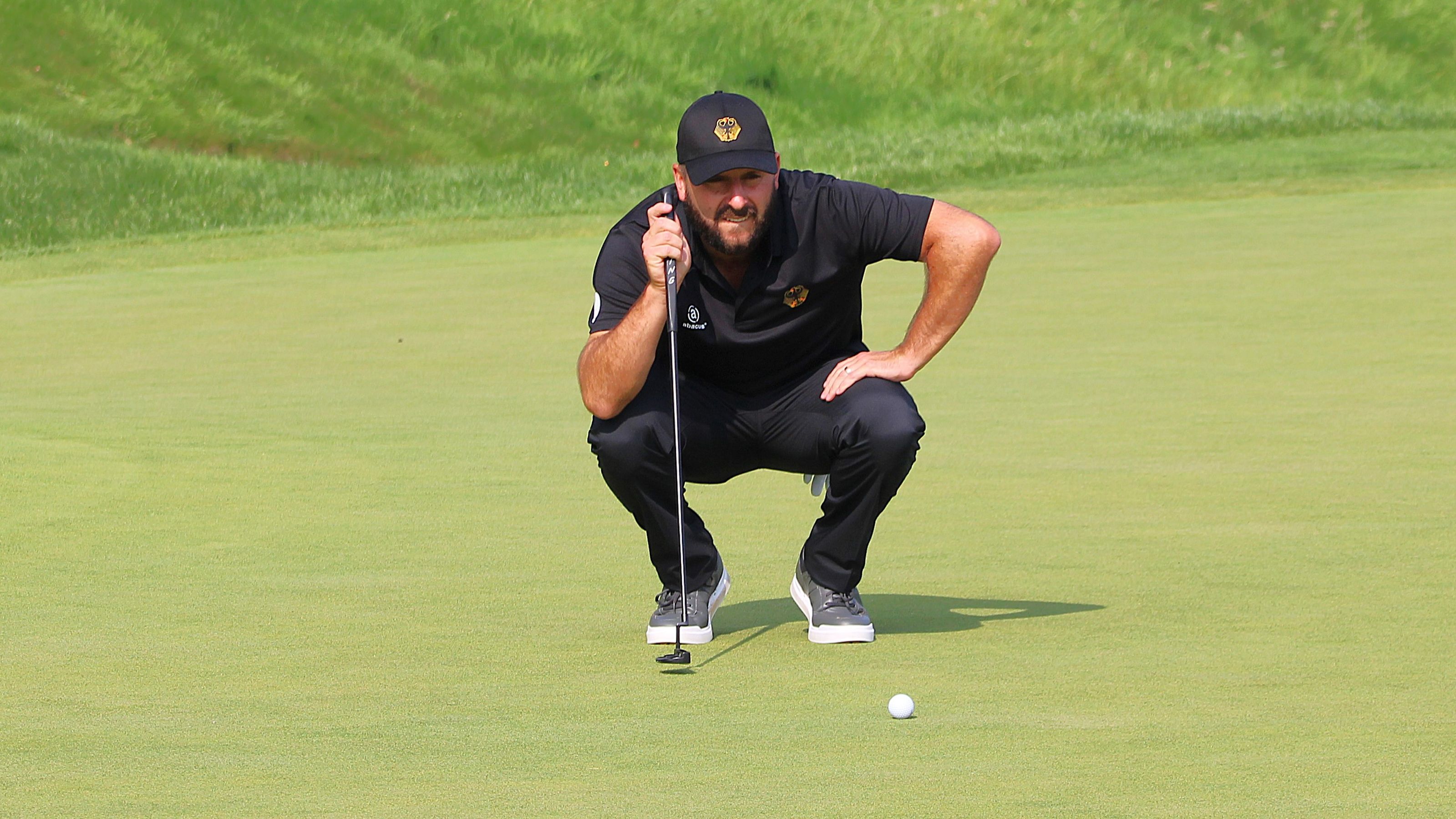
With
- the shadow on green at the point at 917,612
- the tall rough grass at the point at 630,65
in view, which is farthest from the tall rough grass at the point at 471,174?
the shadow on green at the point at 917,612

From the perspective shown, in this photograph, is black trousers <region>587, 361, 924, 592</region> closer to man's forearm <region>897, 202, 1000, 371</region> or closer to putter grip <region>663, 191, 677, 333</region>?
man's forearm <region>897, 202, 1000, 371</region>

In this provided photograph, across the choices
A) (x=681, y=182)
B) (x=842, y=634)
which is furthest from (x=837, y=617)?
(x=681, y=182)

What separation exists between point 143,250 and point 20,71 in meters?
11.2

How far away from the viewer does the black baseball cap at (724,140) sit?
17.0 feet

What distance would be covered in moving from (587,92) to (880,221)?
26.6 metres

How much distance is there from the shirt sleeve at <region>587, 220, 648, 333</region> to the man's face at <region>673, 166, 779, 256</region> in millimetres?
188

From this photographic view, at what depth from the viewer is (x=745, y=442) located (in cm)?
579

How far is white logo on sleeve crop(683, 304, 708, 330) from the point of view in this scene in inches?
219

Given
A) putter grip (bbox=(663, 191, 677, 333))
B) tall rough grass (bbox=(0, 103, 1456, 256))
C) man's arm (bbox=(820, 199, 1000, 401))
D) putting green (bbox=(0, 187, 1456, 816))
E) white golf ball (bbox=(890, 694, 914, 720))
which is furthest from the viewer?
Answer: tall rough grass (bbox=(0, 103, 1456, 256))

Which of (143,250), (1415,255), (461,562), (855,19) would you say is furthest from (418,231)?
(855,19)

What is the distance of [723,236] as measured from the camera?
17.6 ft

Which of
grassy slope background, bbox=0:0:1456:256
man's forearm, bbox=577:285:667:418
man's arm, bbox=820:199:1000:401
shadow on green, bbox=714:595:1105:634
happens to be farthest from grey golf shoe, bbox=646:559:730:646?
grassy slope background, bbox=0:0:1456:256

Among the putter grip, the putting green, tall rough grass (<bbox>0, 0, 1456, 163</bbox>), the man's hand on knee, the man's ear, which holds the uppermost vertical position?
the man's ear

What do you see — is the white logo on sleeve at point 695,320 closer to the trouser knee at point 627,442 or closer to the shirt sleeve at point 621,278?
the shirt sleeve at point 621,278
